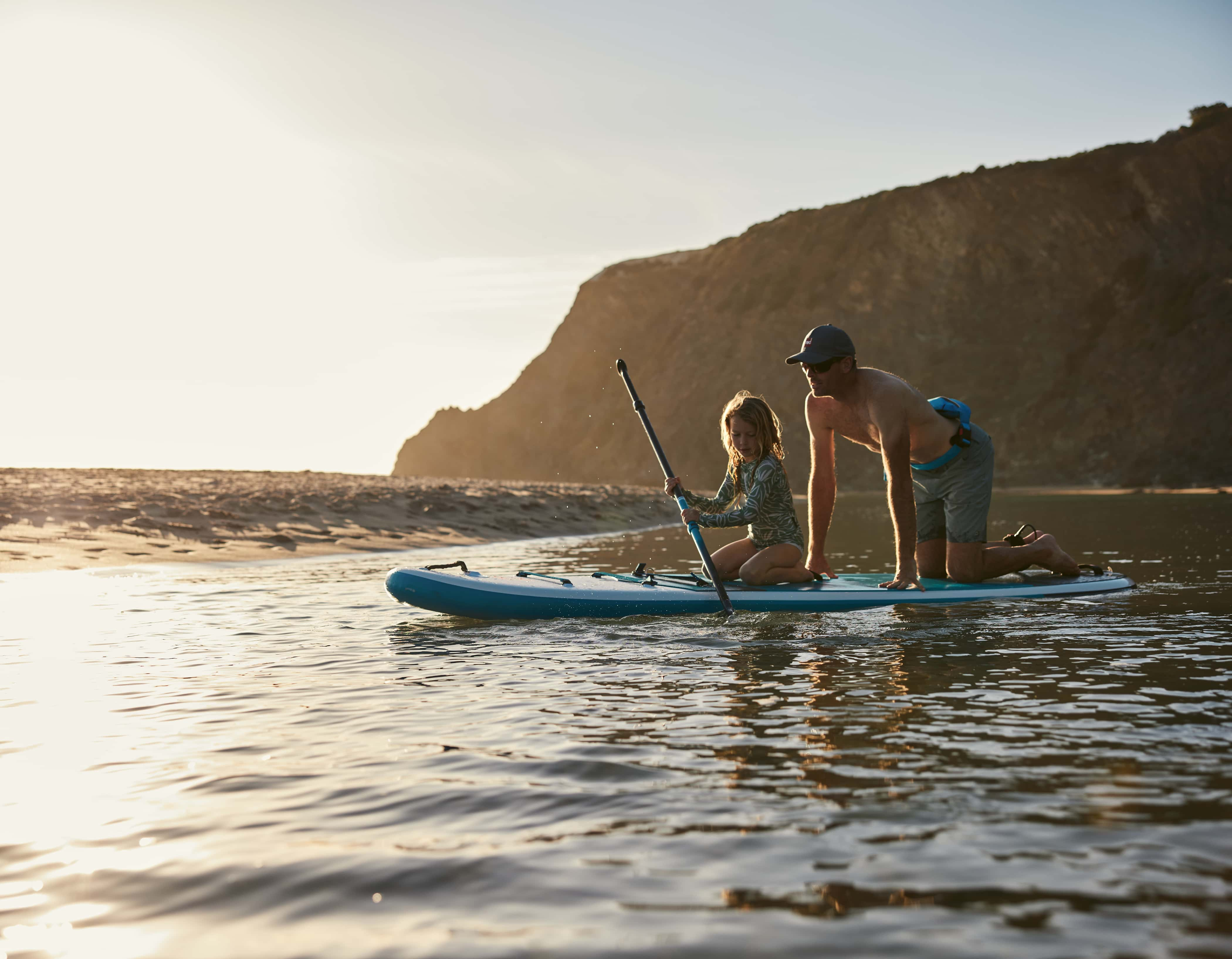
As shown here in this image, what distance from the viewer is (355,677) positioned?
19.5 ft

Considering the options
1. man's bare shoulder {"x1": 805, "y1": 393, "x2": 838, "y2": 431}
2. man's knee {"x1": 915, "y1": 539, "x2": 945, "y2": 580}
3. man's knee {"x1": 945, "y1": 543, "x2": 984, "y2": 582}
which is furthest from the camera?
man's knee {"x1": 915, "y1": 539, "x2": 945, "y2": 580}

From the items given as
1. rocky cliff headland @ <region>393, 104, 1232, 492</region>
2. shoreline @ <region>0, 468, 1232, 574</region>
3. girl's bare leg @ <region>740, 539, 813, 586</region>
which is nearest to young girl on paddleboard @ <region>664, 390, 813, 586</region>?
girl's bare leg @ <region>740, 539, 813, 586</region>

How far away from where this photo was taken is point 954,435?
8.34 m

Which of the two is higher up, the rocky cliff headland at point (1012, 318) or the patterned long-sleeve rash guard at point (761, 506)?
the rocky cliff headland at point (1012, 318)

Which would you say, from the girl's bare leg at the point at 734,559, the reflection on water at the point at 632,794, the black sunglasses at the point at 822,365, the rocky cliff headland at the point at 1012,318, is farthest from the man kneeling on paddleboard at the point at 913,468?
the rocky cliff headland at the point at 1012,318

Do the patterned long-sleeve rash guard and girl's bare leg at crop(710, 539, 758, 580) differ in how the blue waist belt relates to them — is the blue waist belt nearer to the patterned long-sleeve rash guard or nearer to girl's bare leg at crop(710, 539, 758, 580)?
the patterned long-sleeve rash guard

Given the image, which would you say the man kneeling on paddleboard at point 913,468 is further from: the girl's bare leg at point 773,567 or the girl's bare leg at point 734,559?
the girl's bare leg at point 734,559

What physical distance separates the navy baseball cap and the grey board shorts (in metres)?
1.45

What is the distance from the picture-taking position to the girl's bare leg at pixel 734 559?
329 inches

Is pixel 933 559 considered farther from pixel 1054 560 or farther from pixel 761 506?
pixel 761 506

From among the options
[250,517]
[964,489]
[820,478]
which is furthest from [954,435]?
[250,517]

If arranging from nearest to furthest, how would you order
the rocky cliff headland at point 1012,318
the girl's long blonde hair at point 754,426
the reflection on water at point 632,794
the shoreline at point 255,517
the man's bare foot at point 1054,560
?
the reflection on water at point 632,794
the girl's long blonde hair at point 754,426
the man's bare foot at point 1054,560
the shoreline at point 255,517
the rocky cliff headland at point 1012,318

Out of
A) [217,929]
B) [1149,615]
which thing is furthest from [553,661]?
[1149,615]

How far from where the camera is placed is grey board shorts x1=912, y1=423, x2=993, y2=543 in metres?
8.29
